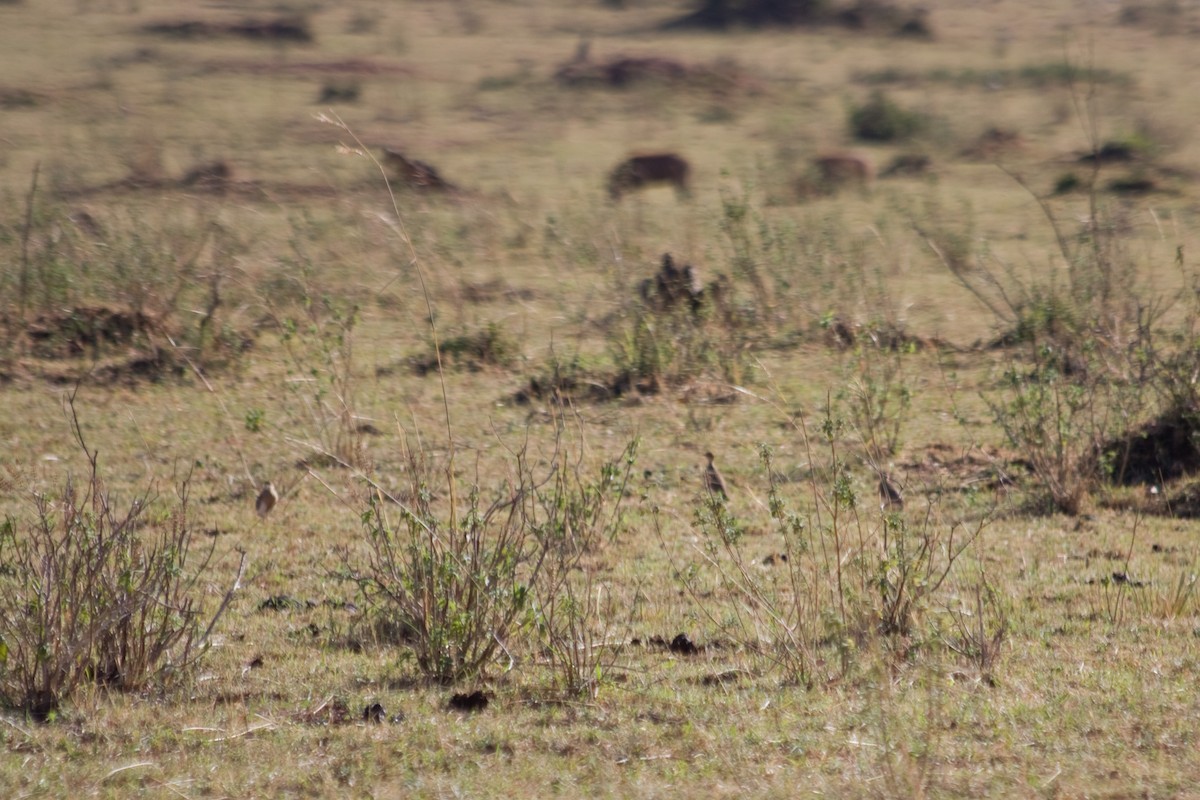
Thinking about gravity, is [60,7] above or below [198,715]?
above

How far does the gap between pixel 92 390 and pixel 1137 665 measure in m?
6.08

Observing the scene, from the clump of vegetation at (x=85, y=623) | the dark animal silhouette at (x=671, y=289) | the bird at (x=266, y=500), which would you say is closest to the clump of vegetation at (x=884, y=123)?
the dark animal silhouette at (x=671, y=289)

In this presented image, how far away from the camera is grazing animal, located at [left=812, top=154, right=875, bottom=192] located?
15578 mm

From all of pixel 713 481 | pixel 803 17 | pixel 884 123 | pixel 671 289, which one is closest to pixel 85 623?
pixel 713 481

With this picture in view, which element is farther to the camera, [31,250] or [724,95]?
[724,95]

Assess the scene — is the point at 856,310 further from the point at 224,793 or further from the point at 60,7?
the point at 60,7

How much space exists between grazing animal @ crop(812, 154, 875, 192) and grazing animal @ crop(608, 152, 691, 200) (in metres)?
1.49

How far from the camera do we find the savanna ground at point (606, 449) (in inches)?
128

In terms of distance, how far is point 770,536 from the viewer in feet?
18.0

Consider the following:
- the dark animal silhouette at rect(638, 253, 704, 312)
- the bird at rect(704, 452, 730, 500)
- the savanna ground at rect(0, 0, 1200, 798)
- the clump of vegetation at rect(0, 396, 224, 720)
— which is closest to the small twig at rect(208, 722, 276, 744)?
the savanna ground at rect(0, 0, 1200, 798)

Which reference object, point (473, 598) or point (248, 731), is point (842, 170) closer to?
point (473, 598)

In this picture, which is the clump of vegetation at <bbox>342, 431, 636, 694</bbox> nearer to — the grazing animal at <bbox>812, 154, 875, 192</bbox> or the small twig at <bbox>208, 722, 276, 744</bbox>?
the small twig at <bbox>208, 722, 276, 744</bbox>

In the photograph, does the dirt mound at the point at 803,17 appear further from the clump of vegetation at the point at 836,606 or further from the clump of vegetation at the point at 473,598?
the clump of vegetation at the point at 473,598

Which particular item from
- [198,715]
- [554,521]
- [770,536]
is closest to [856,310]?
[770,536]
